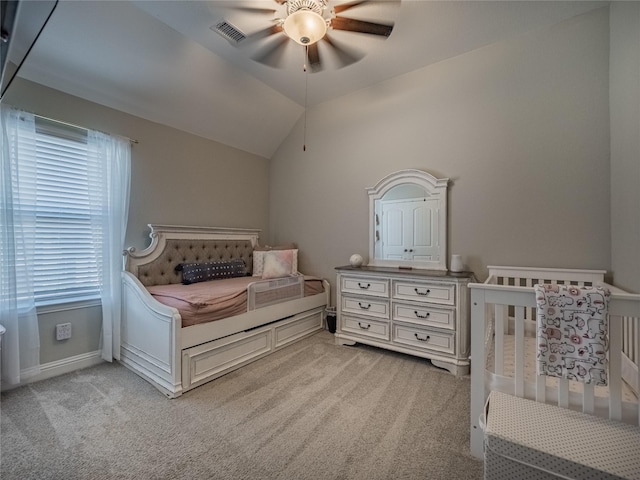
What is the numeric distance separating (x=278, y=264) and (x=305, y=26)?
7.75 ft

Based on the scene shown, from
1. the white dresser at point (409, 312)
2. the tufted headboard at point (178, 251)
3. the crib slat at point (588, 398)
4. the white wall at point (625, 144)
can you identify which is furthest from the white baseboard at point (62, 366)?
the white wall at point (625, 144)

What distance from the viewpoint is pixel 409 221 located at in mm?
2961

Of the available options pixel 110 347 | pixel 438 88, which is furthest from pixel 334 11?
pixel 110 347

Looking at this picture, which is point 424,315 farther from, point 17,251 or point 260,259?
point 17,251

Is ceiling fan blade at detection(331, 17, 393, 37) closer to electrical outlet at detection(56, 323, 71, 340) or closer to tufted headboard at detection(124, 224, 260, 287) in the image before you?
tufted headboard at detection(124, 224, 260, 287)

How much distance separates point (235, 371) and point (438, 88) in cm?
336

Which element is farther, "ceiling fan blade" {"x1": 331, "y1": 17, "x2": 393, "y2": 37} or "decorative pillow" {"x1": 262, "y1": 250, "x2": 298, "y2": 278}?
"decorative pillow" {"x1": 262, "y1": 250, "x2": 298, "y2": 278}

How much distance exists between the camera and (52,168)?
2.29 m

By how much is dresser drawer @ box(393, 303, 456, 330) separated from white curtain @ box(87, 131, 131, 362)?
2.64 metres

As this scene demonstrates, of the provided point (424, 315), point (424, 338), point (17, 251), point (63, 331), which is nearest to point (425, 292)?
point (424, 315)

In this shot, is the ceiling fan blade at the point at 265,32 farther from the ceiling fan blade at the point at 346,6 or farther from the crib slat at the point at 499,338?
the crib slat at the point at 499,338

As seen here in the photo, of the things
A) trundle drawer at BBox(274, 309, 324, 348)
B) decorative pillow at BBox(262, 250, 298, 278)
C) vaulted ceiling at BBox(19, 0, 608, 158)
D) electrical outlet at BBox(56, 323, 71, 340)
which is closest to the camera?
vaulted ceiling at BBox(19, 0, 608, 158)

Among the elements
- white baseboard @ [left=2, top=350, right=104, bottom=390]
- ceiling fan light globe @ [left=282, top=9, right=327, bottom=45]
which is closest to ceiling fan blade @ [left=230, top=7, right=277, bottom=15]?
ceiling fan light globe @ [left=282, top=9, right=327, bottom=45]

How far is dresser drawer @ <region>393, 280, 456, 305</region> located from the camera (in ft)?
7.73
